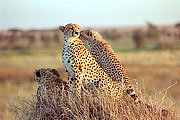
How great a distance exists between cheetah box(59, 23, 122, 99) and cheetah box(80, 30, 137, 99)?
0.41 m

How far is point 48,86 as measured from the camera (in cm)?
439

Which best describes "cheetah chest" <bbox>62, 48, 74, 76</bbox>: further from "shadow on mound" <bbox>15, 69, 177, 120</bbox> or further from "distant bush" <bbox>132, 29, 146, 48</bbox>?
"distant bush" <bbox>132, 29, 146, 48</bbox>

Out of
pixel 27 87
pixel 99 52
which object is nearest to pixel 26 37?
pixel 27 87

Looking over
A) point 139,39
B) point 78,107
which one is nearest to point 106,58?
point 78,107

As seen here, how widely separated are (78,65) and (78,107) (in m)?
0.49

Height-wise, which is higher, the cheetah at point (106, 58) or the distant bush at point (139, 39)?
the cheetah at point (106, 58)

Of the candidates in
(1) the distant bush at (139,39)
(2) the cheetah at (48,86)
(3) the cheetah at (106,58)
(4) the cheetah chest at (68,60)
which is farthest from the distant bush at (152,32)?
(4) the cheetah chest at (68,60)

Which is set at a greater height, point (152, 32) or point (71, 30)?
point (71, 30)

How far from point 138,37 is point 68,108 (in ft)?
149

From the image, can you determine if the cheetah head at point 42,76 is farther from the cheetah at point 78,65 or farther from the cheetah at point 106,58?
the cheetah at point 106,58

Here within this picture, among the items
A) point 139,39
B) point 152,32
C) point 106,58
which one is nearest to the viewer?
point 106,58

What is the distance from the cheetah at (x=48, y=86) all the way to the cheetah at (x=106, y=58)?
2.51ft

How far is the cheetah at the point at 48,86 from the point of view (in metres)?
4.28

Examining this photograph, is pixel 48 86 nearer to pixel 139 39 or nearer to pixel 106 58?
pixel 106 58
